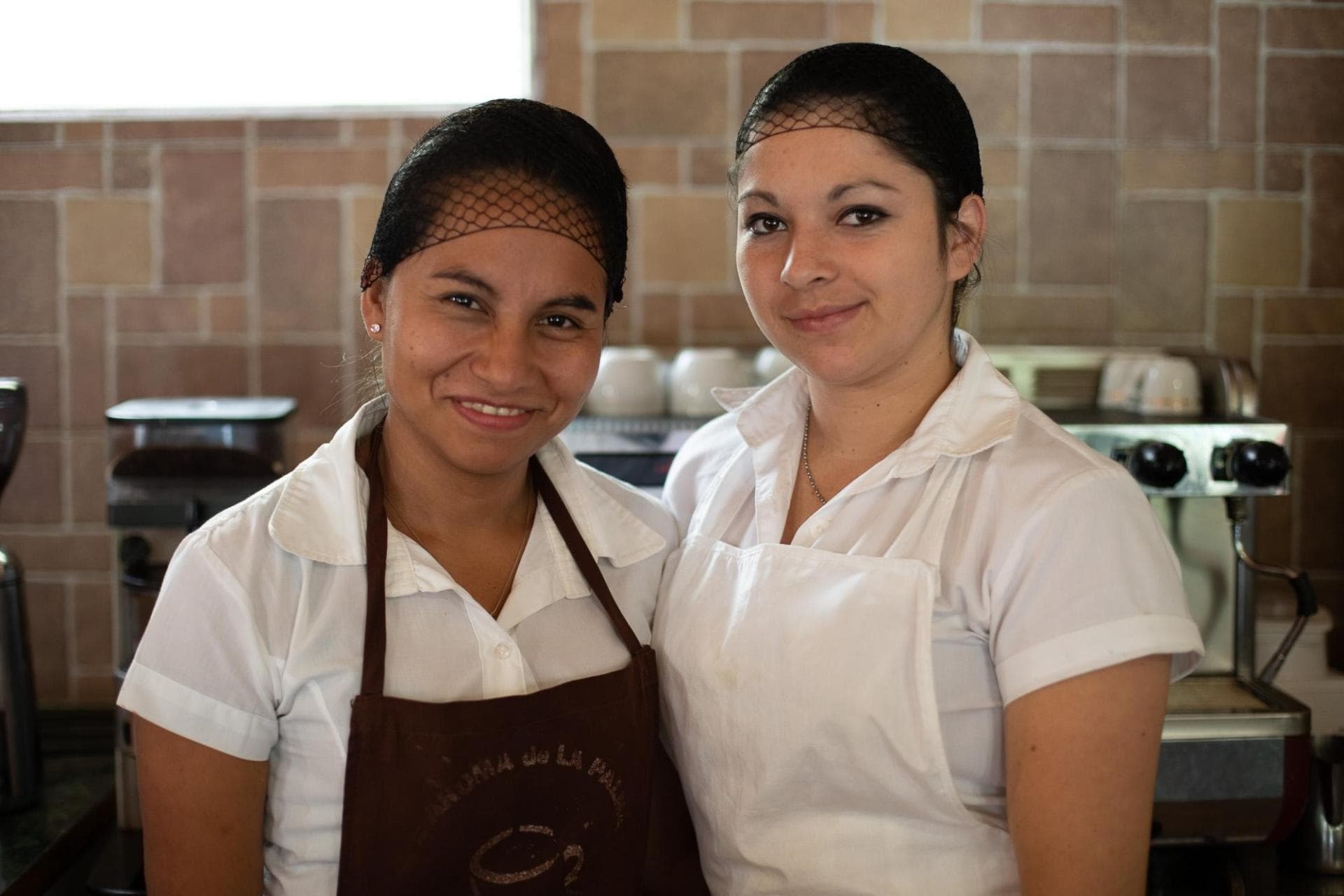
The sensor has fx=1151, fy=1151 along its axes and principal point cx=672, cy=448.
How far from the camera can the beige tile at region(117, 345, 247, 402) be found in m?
2.72

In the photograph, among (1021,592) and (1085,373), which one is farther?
(1085,373)

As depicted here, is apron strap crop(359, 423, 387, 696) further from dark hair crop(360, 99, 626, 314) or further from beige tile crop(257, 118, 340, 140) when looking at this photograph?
beige tile crop(257, 118, 340, 140)

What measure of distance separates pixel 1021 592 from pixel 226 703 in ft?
2.78

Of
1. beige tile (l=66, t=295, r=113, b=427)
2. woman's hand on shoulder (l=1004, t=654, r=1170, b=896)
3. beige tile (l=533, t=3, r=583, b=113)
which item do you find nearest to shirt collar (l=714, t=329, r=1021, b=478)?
woman's hand on shoulder (l=1004, t=654, r=1170, b=896)

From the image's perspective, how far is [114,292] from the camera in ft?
8.89

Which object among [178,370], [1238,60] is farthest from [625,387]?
[1238,60]

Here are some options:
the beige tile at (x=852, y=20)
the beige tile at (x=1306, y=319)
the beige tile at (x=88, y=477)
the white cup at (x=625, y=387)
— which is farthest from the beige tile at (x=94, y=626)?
the beige tile at (x=1306, y=319)

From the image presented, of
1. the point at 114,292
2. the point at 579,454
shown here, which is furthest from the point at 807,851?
the point at 114,292

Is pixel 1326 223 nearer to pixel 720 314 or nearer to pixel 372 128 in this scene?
pixel 720 314

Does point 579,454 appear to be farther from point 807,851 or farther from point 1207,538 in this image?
point 1207,538

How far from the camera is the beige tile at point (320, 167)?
270 centimetres

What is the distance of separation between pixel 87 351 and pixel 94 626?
65 cm

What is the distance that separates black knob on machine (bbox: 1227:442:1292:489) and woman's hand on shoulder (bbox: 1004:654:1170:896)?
0.97 meters

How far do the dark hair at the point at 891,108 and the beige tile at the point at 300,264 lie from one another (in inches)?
63.1
